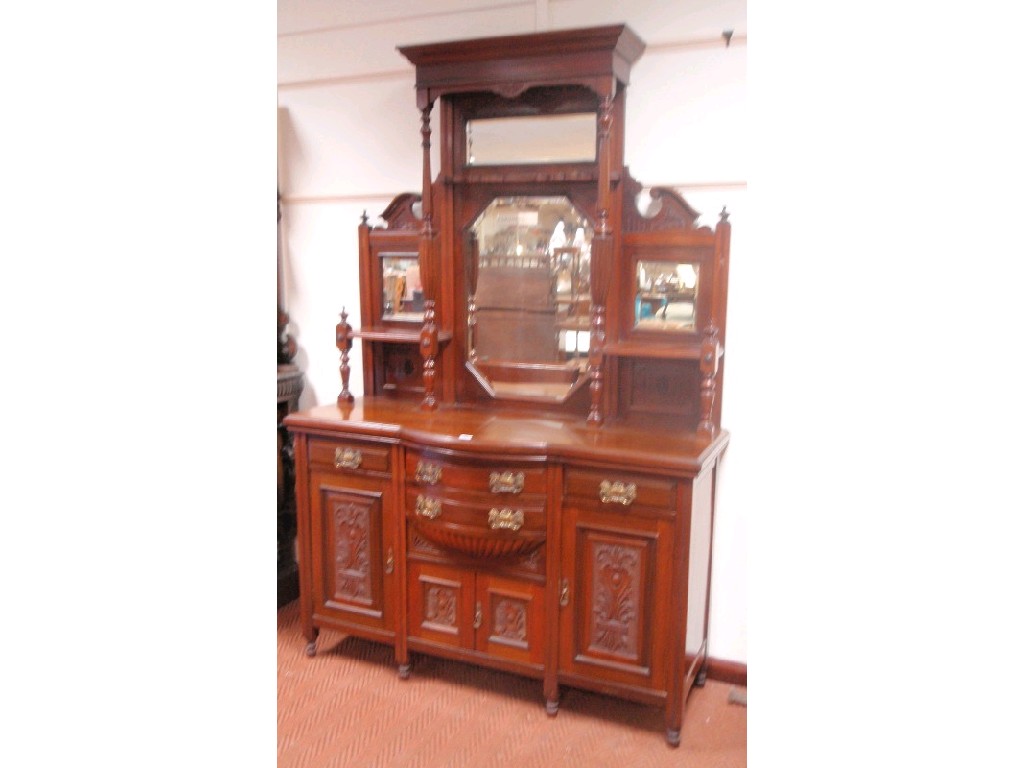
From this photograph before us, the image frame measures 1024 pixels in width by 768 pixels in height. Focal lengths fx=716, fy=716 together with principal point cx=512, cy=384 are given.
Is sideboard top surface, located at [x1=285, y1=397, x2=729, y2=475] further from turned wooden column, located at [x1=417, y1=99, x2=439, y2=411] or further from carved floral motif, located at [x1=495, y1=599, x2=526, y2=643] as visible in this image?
carved floral motif, located at [x1=495, y1=599, x2=526, y2=643]

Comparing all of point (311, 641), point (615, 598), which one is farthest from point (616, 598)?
point (311, 641)

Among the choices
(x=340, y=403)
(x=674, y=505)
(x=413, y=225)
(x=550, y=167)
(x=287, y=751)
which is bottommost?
(x=287, y=751)

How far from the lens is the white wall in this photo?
2221mm

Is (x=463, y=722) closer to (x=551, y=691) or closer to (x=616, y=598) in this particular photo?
(x=551, y=691)

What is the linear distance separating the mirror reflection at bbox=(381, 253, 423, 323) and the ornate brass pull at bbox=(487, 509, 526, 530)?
2.83 feet

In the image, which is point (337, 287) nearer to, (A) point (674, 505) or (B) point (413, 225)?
(B) point (413, 225)

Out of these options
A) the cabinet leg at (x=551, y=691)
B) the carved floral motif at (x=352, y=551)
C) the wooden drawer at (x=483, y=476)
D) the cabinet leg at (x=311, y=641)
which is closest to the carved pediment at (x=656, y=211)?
the wooden drawer at (x=483, y=476)

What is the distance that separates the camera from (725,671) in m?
2.45

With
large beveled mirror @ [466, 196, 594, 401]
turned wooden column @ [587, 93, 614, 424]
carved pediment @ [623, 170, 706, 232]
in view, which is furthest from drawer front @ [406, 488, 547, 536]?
carved pediment @ [623, 170, 706, 232]

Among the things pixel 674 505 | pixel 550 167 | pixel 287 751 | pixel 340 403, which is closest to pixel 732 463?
pixel 674 505
